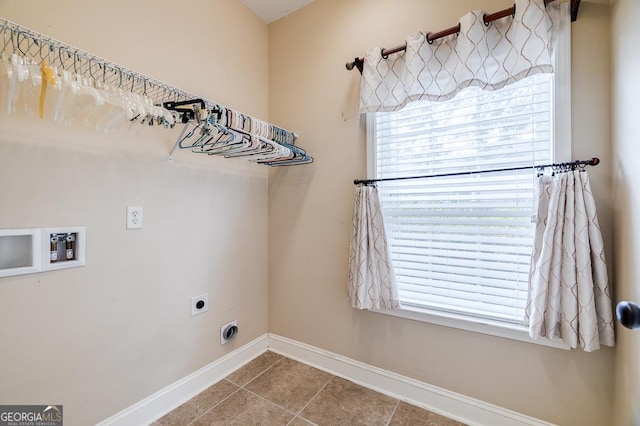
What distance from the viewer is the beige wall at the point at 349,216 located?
127cm

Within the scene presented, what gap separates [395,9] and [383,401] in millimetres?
2536

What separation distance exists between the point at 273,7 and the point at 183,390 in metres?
2.86

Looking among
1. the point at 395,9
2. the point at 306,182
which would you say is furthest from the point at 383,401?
the point at 395,9

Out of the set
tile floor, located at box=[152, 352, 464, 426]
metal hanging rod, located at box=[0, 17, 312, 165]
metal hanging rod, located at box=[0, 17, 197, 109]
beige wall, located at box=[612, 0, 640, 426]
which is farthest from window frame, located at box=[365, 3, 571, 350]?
metal hanging rod, located at box=[0, 17, 197, 109]

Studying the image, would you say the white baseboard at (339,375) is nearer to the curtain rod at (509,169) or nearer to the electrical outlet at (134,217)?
the electrical outlet at (134,217)

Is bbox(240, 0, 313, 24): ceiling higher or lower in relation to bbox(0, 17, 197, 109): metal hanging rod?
higher

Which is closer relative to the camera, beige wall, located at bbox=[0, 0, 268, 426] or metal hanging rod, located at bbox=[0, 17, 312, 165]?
metal hanging rod, located at bbox=[0, 17, 312, 165]

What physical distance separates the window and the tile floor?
63cm

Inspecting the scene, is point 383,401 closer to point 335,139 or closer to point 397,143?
point 397,143

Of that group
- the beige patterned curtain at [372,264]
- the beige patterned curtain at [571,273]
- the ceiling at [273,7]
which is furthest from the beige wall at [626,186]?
the ceiling at [273,7]

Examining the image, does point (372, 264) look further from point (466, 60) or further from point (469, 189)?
point (466, 60)

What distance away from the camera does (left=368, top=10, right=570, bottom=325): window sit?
1387mm

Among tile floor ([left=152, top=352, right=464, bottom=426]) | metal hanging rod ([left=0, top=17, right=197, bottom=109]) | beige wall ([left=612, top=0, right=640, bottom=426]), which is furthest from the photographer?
tile floor ([left=152, top=352, right=464, bottom=426])

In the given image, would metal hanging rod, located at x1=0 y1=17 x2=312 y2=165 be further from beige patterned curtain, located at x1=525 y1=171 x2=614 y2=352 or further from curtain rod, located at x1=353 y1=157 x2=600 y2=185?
beige patterned curtain, located at x1=525 y1=171 x2=614 y2=352
